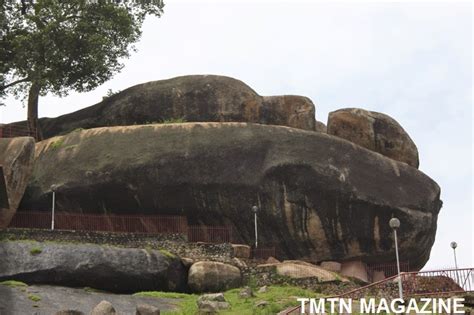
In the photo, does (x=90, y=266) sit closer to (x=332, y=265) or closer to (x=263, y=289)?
(x=263, y=289)

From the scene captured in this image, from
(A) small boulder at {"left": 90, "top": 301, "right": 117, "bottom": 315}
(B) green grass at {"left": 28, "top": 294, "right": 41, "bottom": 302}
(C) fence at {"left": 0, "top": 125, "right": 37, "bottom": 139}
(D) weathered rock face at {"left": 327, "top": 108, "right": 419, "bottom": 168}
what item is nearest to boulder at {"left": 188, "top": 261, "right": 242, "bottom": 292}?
(B) green grass at {"left": 28, "top": 294, "right": 41, "bottom": 302}

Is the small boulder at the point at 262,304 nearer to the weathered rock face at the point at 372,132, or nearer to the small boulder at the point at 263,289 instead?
the small boulder at the point at 263,289

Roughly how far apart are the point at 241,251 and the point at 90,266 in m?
7.68

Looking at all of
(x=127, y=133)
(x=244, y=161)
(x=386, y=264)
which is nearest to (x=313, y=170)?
(x=244, y=161)

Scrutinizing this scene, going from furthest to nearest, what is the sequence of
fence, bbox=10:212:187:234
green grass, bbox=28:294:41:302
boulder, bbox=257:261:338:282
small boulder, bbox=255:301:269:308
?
fence, bbox=10:212:187:234
boulder, bbox=257:261:338:282
small boulder, bbox=255:301:269:308
green grass, bbox=28:294:41:302

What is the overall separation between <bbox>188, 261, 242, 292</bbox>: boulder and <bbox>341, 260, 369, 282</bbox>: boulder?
256 inches

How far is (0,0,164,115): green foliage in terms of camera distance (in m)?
40.0

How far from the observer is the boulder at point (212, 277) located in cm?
3222

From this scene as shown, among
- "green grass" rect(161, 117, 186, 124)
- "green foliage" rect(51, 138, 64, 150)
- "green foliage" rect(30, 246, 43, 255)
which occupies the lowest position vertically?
"green foliage" rect(30, 246, 43, 255)

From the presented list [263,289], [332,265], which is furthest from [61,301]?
[332,265]

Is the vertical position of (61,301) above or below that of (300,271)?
below

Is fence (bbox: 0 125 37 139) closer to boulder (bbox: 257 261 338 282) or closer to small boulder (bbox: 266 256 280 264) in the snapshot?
small boulder (bbox: 266 256 280 264)

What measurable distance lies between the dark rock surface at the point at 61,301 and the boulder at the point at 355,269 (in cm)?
1037

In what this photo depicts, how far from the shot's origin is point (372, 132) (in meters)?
40.8
